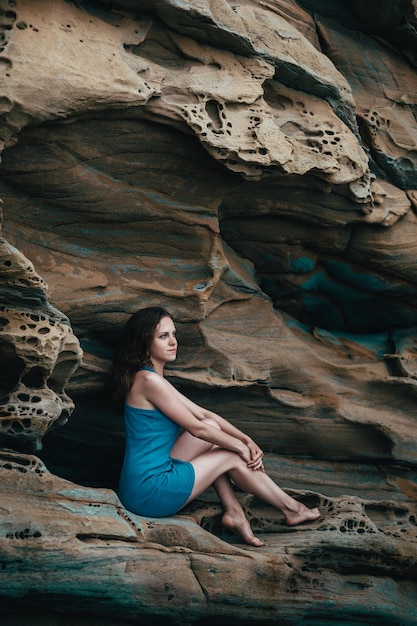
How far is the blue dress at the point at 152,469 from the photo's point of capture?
19.1 ft

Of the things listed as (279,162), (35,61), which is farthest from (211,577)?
(35,61)

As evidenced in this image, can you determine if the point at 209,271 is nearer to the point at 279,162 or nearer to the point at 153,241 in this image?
the point at 153,241

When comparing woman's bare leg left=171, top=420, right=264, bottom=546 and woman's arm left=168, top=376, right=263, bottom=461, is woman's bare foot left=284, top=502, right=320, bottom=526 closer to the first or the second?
woman's bare leg left=171, top=420, right=264, bottom=546

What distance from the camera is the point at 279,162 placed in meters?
6.30

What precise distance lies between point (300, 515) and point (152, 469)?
45.6 inches

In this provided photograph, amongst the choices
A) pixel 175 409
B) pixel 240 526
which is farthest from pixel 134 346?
pixel 240 526

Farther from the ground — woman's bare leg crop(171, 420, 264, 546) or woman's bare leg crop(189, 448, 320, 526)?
woman's bare leg crop(189, 448, 320, 526)

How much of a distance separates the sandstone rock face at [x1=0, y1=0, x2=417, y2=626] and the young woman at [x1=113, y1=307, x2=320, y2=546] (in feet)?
0.59

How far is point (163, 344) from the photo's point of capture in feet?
20.1

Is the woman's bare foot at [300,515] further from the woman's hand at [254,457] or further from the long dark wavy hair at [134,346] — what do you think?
the long dark wavy hair at [134,346]

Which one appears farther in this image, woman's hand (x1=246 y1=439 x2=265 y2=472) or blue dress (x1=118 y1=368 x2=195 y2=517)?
woman's hand (x1=246 y1=439 x2=265 y2=472)

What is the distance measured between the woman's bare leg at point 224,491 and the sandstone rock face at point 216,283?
0.38 ft

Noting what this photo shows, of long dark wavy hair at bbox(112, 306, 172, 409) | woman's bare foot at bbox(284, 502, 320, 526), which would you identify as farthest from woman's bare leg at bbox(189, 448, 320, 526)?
long dark wavy hair at bbox(112, 306, 172, 409)

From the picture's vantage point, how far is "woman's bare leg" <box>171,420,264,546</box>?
6.14 m
